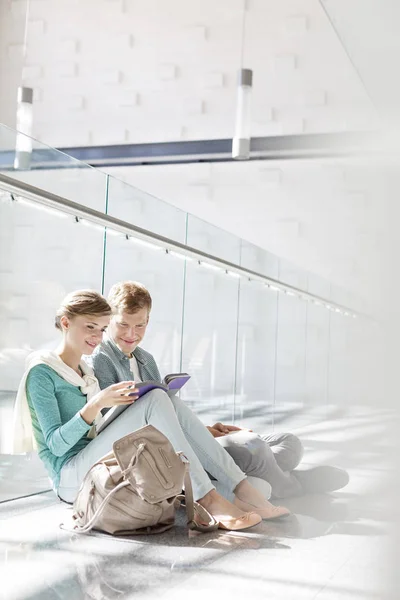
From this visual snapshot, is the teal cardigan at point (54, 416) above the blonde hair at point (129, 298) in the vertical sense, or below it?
below

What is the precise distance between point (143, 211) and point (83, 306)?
3.12 ft

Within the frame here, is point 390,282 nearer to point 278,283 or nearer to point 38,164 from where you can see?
point 38,164

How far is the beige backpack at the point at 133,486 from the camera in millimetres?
2170

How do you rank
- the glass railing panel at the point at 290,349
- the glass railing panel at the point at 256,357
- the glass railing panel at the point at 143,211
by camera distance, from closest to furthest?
the glass railing panel at the point at 143,211, the glass railing panel at the point at 256,357, the glass railing panel at the point at 290,349

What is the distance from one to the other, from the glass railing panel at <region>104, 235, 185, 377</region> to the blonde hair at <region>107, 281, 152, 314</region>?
12.1 inches

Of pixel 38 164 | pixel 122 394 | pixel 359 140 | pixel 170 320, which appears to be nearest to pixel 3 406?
pixel 122 394

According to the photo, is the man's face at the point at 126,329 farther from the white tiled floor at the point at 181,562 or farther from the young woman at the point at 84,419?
the white tiled floor at the point at 181,562

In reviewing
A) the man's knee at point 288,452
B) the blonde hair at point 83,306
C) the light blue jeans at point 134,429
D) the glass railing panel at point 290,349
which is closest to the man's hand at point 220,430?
the man's knee at point 288,452

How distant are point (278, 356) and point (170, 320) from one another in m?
1.71

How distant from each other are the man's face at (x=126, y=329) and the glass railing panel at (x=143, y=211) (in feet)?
1.73

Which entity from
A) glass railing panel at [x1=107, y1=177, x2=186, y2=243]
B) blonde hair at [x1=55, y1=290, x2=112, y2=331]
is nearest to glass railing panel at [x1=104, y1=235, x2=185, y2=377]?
glass railing panel at [x1=107, y1=177, x2=186, y2=243]

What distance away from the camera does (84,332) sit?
8.41 feet

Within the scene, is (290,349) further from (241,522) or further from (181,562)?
(181,562)

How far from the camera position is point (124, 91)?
6977 millimetres
